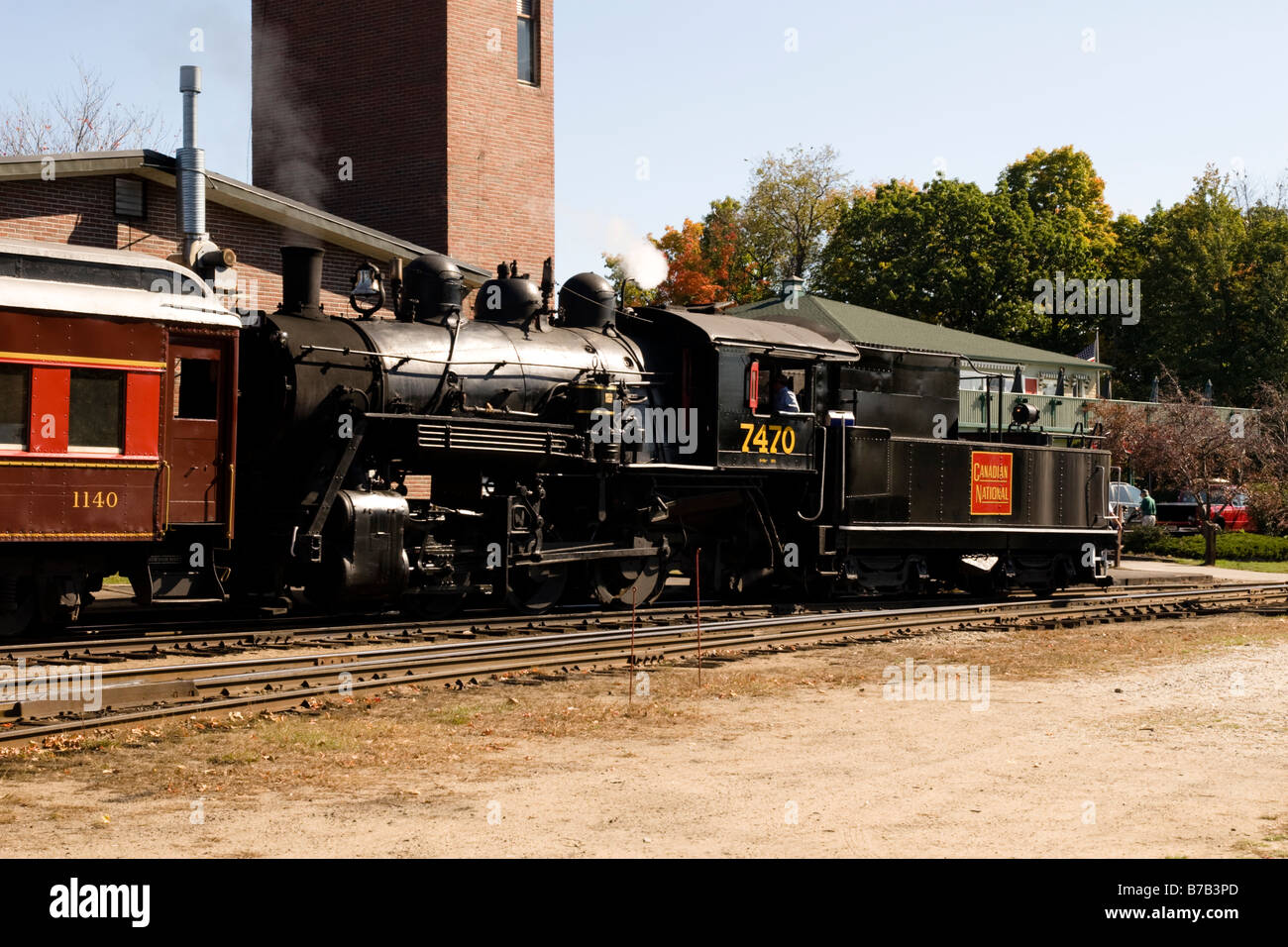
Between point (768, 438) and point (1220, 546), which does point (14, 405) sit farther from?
point (1220, 546)

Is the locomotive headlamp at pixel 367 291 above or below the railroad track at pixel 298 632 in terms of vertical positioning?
above

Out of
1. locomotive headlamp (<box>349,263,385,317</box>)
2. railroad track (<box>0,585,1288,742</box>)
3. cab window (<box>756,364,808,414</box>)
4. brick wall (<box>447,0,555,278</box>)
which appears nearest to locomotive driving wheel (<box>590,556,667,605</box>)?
railroad track (<box>0,585,1288,742</box>)

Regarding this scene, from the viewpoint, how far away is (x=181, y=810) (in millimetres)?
6949

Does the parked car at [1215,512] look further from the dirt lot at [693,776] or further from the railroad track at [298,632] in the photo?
the dirt lot at [693,776]

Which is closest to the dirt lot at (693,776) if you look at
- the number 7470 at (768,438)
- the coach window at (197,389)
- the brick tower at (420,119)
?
the coach window at (197,389)

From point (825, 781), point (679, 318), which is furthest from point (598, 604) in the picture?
point (825, 781)

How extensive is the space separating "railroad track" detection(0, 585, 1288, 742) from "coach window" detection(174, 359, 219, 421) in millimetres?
2719

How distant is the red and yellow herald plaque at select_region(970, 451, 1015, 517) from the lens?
19.2 meters

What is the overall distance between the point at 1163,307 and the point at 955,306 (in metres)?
15.5

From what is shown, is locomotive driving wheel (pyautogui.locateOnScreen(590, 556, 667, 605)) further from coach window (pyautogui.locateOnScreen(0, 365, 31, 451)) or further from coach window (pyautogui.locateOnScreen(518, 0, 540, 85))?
coach window (pyautogui.locateOnScreen(518, 0, 540, 85))

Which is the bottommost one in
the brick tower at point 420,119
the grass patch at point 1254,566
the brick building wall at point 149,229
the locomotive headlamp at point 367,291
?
the grass patch at point 1254,566

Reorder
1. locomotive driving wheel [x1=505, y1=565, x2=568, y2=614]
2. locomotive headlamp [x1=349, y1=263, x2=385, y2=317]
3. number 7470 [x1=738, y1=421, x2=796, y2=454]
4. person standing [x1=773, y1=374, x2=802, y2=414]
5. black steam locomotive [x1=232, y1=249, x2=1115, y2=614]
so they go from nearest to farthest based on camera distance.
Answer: black steam locomotive [x1=232, y1=249, x2=1115, y2=614] < locomotive headlamp [x1=349, y1=263, x2=385, y2=317] < locomotive driving wheel [x1=505, y1=565, x2=568, y2=614] < number 7470 [x1=738, y1=421, x2=796, y2=454] < person standing [x1=773, y1=374, x2=802, y2=414]

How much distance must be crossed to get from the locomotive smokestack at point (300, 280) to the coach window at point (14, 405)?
3.34m

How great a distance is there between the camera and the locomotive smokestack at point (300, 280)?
48.3 ft
